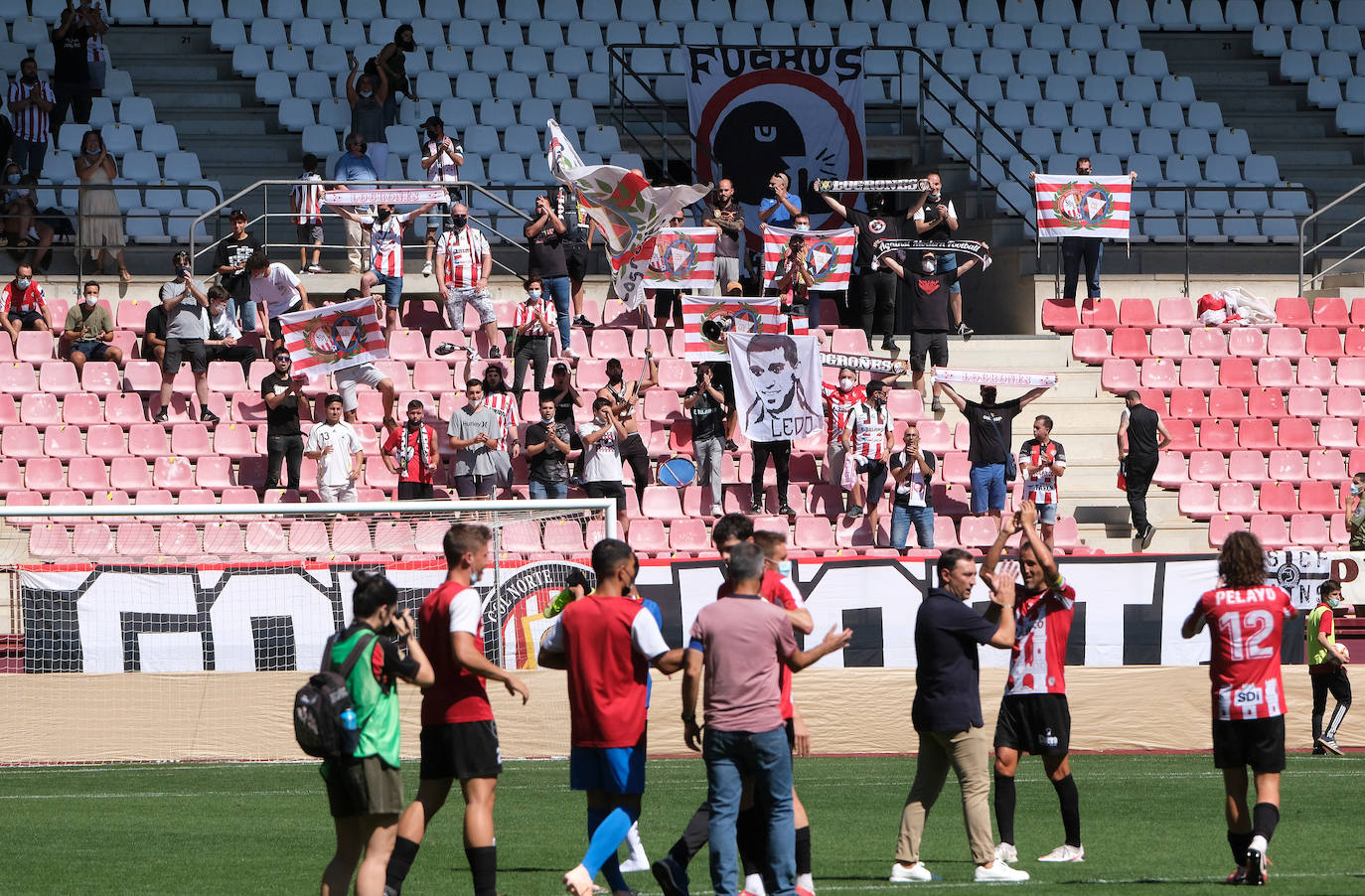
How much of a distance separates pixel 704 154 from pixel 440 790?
17.7 m

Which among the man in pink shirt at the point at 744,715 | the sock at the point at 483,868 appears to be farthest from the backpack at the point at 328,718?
the man in pink shirt at the point at 744,715

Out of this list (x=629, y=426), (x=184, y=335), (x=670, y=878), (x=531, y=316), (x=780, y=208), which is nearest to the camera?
(x=670, y=878)

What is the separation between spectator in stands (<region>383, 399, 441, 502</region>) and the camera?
20188 mm

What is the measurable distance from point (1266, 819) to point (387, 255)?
611 inches

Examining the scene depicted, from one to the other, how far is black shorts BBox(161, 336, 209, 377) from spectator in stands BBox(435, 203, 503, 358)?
310 cm

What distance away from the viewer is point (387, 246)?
2292 centimetres

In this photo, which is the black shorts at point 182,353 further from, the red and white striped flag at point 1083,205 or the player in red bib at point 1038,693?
the player in red bib at point 1038,693

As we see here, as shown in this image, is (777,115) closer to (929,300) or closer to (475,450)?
(929,300)

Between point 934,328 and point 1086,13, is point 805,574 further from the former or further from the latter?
point 1086,13

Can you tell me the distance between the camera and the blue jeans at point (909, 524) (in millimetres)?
20719

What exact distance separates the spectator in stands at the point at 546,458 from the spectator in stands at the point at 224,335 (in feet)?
14.5

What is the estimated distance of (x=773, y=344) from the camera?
21.4 metres

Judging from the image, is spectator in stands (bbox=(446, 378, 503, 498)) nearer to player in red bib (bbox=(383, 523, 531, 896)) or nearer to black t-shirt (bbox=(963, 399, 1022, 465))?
black t-shirt (bbox=(963, 399, 1022, 465))

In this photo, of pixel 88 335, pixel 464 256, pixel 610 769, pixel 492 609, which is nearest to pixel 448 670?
pixel 610 769
